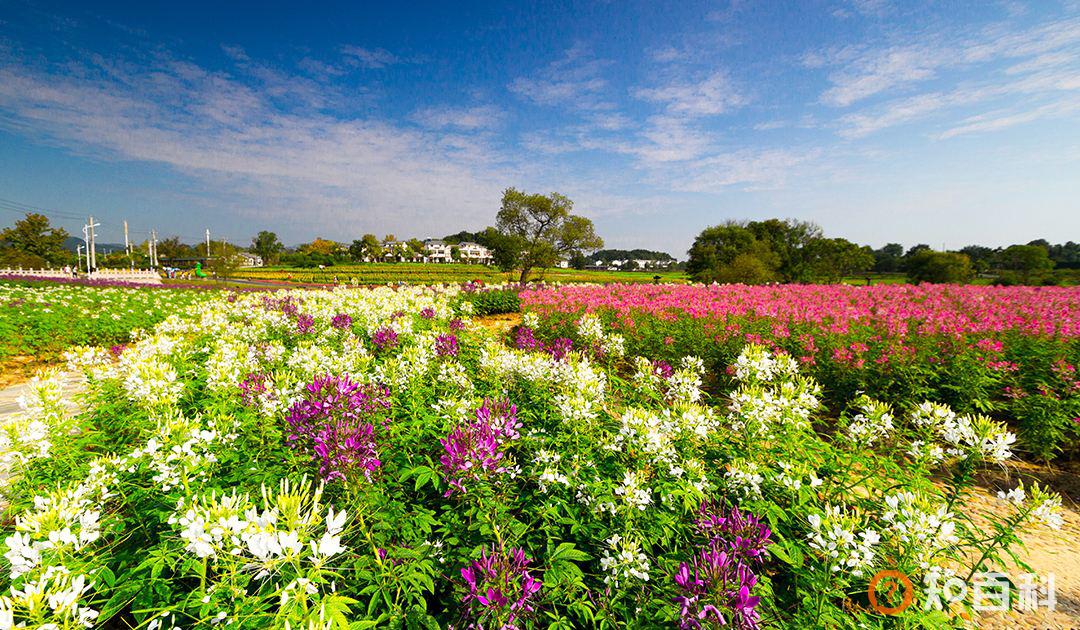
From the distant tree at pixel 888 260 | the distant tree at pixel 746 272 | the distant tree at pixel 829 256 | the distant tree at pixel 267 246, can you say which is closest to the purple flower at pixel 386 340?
the distant tree at pixel 746 272

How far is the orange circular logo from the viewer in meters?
1.95

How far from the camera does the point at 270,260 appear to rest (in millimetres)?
100812

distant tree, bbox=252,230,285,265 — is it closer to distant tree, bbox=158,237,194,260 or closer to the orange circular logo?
distant tree, bbox=158,237,194,260

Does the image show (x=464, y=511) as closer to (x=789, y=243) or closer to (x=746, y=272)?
(x=746, y=272)

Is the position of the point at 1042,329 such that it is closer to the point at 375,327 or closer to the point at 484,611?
the point at 484,611

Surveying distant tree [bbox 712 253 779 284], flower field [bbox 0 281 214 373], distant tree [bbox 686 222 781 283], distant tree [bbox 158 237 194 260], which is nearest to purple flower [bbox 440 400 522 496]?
flower field [bbox 0 281 214 373]

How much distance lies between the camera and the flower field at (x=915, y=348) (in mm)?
5266

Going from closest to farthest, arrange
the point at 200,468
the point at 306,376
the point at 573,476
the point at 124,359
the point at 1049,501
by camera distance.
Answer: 1. the point at 1049,501
2. the point at 200,468
3. the point at 573,476
4. the point at 306,376
5. the point at 124,359

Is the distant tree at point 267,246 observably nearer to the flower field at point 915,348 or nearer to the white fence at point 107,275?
the white fence at point 107,275

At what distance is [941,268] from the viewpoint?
41.8m

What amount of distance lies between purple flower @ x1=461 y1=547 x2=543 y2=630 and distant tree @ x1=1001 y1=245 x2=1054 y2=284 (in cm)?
5060

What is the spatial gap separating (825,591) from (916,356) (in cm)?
616

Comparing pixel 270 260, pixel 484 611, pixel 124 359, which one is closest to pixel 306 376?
pixel 124 359

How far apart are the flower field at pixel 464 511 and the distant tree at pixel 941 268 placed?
179 ft
